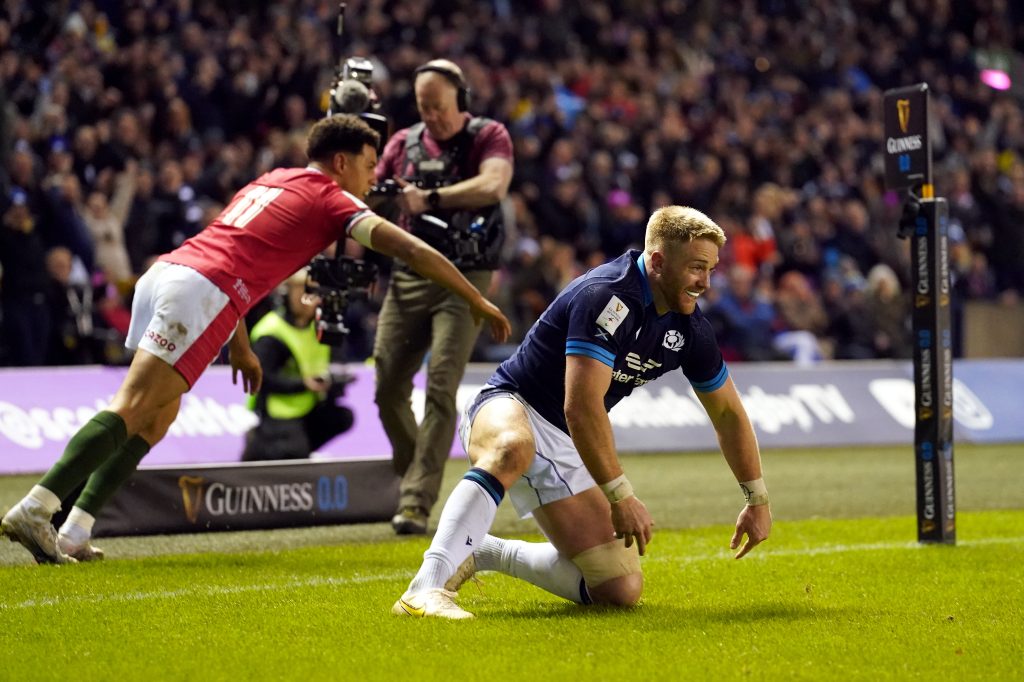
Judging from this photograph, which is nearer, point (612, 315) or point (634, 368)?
point (612, 315)

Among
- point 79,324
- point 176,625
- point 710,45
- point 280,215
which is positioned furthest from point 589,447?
point 710,45

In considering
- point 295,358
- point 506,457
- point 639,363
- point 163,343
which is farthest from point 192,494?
point 639,363

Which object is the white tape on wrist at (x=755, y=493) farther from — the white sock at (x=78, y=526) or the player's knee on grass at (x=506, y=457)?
the white sock at (x=78, y=526)

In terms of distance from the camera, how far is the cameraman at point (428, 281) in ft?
27.5

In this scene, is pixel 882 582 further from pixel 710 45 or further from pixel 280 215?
pixel 710 45

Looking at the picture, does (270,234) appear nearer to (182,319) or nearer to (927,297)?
(182,319)

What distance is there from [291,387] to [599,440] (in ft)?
17.5

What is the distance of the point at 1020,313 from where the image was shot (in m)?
21.1

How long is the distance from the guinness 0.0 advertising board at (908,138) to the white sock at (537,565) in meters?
3.09

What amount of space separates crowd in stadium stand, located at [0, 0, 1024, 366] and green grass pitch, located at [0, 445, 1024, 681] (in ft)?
21.2

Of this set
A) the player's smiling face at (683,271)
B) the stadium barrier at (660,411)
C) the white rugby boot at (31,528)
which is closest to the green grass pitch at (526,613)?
the white rugby boot at (31,528)

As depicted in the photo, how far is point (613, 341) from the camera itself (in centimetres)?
554

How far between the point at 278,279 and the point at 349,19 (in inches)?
539

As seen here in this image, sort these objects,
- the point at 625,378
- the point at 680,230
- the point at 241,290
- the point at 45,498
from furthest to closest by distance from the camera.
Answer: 1. the point at 241,290
2. the point at 45,498
3. the point at 625,378
4. the point at 680,230
